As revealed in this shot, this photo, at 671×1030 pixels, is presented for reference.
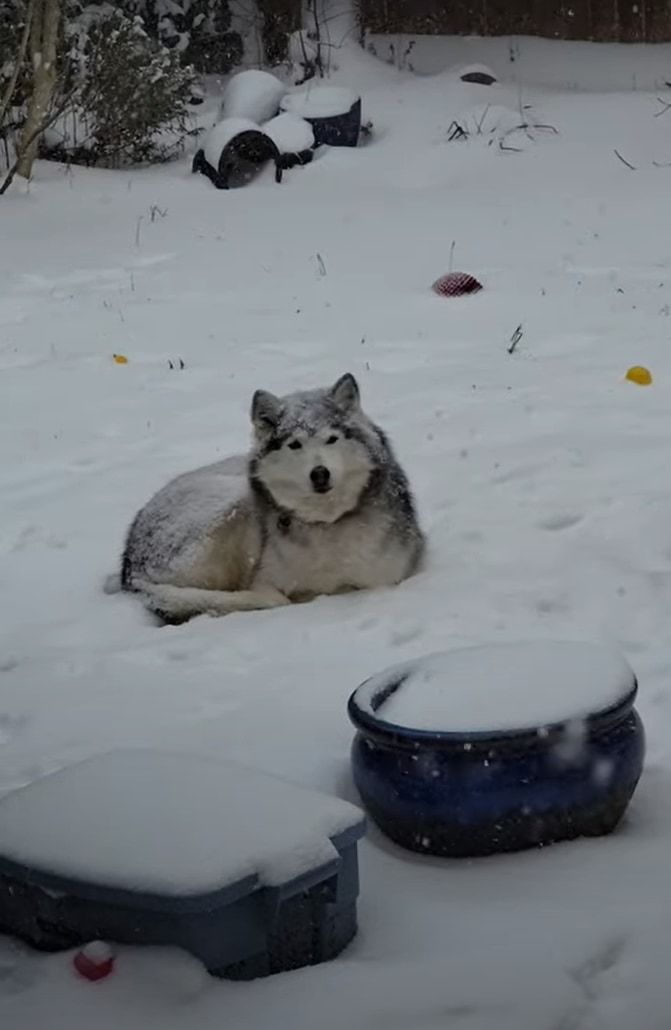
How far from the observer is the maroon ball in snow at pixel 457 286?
9430 millimetres

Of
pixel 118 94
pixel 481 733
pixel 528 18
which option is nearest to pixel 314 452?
pixel 481 733

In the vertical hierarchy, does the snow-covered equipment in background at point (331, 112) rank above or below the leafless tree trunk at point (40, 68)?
below

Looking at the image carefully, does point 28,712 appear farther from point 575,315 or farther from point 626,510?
point 575,315

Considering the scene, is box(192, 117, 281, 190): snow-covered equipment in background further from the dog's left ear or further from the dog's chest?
the dog's chest

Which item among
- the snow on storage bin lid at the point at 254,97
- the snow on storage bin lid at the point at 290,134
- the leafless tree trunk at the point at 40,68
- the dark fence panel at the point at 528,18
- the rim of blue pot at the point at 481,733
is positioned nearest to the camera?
the rim of blue pot at the point at 481,733

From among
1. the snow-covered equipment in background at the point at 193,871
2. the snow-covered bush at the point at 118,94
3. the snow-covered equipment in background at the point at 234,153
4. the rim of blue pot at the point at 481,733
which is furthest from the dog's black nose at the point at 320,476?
the snow-covered bush at the point at 118,94

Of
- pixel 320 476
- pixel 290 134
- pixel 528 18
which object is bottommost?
pixel 290 134

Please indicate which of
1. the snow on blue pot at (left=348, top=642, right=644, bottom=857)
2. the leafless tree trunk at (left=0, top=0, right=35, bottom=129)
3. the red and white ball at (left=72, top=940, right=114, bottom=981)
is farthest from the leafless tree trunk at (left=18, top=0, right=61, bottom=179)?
the red and white ball at (left=72, top=940, right=114, bottom=981)

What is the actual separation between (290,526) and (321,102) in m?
9.30

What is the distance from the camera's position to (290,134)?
13.1 m

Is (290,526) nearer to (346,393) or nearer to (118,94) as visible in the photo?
(346,393)

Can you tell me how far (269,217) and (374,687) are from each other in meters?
8.97

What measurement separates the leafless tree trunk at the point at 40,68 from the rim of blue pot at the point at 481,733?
979 centimetres

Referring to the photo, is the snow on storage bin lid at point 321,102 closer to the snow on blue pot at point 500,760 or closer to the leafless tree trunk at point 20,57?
the leafless tree trunk at point 20,57
